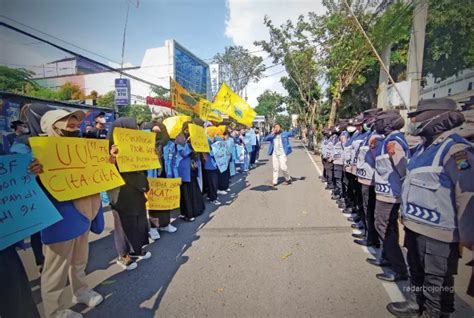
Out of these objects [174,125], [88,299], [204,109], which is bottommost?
[88,299]

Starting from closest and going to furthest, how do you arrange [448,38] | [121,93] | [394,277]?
1. [394,277]
2. [448,38]
3. [121,93]

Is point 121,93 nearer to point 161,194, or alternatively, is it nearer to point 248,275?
point 161,194

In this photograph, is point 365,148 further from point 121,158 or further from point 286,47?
point 286,47

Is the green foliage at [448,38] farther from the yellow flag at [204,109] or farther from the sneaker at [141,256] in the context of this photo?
the sneaker at [141,256]

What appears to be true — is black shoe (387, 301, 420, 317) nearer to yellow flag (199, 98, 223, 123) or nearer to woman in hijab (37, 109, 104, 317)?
woman in hijab (37, 109, 104, 317)

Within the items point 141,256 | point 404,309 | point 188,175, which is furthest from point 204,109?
point 404,309

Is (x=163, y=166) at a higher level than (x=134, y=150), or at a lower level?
Result: lower

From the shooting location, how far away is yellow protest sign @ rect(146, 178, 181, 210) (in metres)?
4.27

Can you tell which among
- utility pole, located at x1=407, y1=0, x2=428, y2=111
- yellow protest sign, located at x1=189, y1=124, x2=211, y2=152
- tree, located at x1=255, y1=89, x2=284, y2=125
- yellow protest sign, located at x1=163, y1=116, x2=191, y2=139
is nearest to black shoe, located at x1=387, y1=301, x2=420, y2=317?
yellow protest sign, located at x1=189, y1=124, x2=211, y2=152

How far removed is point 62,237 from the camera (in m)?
2.34

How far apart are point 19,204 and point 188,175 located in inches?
121

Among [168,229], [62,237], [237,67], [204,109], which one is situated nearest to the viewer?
[62,237]

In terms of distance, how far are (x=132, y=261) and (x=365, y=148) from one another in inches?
140

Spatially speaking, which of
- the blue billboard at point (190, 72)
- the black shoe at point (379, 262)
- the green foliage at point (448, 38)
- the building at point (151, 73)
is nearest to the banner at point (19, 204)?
the black shoe at point (379, 262)
